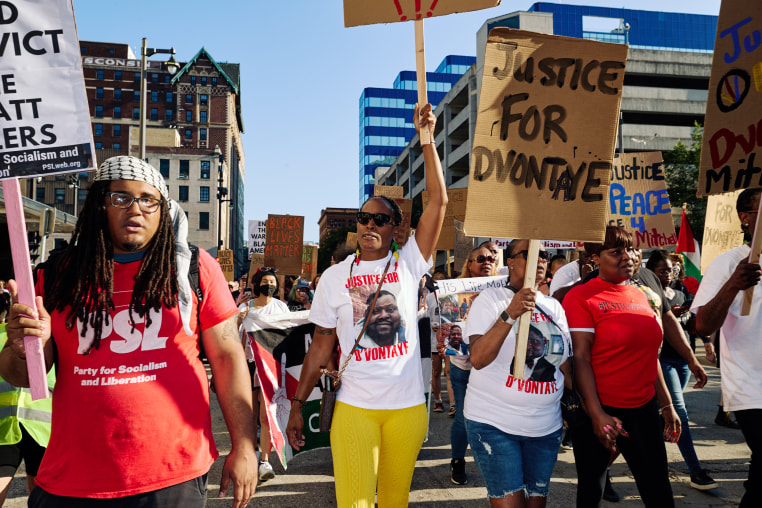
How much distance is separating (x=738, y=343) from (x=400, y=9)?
265 centimetres

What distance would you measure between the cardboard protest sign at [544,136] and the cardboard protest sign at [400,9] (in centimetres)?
37

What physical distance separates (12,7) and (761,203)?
3.24 meters

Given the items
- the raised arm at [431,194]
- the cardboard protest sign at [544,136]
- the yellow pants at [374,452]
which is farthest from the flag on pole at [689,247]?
the yellow pants at [374,452]

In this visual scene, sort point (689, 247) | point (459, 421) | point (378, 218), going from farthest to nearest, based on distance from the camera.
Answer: point (689, 247), point (459, 421), point (378, 218)

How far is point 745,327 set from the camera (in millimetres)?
3125

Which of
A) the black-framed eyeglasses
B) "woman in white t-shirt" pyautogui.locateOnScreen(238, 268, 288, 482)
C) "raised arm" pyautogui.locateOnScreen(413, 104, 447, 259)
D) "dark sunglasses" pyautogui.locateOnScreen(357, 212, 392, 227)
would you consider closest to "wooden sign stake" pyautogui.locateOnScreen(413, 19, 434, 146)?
"raised arm" pyautogui.locateOnScreen(413, 104, 447, 259)

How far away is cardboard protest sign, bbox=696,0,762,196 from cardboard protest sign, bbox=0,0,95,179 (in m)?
3.10

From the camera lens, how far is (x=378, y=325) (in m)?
2.98

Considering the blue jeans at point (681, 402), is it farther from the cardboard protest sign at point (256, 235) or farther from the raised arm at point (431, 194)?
the cardboard protest sign at point (256, 235)

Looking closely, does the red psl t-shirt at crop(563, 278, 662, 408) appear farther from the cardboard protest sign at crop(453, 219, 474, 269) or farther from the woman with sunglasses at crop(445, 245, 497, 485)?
the cardboard protest sign at crop(453, 219, 474, 269)

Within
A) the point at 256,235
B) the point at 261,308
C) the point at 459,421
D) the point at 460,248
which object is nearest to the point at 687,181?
the point at 256,235

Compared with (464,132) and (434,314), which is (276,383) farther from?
(464,132)

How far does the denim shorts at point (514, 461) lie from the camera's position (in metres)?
2.81

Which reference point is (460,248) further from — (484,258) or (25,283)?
(25,283)
